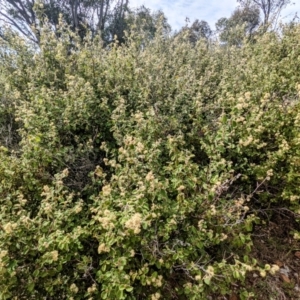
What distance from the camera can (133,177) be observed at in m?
1.64

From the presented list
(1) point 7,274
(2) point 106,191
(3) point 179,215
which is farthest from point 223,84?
(1) point 7,274

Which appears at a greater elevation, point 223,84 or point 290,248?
point 223,84

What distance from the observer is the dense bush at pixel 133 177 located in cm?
139

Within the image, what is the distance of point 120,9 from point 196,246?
57.5ft

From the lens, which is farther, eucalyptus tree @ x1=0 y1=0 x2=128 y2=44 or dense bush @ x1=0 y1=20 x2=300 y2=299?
eucalyptus tree @ x1=0 y1=0 x2=128 y2=44

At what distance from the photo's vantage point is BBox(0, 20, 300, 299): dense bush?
4.56 ft

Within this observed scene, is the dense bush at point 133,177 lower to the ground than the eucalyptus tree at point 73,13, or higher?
lower

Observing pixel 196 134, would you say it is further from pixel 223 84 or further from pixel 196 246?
pixel 196 246

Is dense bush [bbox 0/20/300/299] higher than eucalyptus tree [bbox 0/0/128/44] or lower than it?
lower

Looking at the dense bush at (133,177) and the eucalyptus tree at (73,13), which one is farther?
the eucalyptus tree at (73,13)

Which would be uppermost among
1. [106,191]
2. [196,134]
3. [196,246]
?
[196,134]

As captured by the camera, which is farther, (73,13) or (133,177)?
(73,13)

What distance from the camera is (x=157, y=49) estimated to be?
4.40m

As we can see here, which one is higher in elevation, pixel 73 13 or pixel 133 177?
pixel 73 13
